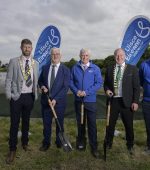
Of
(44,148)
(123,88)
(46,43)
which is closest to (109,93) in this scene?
(123,88)

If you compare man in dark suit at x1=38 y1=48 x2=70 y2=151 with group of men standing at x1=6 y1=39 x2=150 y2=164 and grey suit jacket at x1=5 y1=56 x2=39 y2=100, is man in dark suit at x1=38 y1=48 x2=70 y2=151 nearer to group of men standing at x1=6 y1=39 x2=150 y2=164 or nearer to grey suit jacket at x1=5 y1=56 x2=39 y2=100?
group of men standing at x1=6 y1=39 x2=150 y2=164

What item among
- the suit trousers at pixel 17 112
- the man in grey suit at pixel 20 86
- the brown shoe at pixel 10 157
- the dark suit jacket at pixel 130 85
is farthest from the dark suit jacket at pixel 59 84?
the brown shoe at pixel 10 157

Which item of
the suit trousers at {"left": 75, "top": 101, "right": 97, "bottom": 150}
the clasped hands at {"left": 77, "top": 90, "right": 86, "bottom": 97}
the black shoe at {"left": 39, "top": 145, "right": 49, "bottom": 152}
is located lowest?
the black shoe at {"left": 39, "top": 145, "right": 49, "bottom": 152}

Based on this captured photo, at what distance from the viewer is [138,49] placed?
8602mm

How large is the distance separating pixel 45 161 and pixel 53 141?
130 centimetres

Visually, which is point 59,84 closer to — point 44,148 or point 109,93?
point 109,93

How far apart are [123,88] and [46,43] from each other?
5349mm

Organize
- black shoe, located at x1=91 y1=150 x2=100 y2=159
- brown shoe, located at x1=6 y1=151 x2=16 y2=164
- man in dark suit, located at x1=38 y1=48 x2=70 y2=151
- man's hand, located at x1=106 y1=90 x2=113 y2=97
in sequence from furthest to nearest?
man in dark suit, located at x1=38 y1=48 x2=70 y2=151 → man's hand, located at x1=106 y1=90 x2=113 y2=97 → black shoe, located at x1=91 y1=150 x2=100 y2=159 → brown shoe, located at x1=6 y1=151 x2=16 y2=164

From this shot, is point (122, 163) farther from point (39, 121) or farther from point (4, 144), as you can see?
point (39, 121)

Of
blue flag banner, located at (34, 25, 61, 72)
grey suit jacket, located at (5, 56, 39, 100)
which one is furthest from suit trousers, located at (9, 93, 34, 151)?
blue flag banner, located at (34, 25, 61, 72)

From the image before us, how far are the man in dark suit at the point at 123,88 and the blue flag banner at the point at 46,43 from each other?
16.0 feet

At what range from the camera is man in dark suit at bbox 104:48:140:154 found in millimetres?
6031

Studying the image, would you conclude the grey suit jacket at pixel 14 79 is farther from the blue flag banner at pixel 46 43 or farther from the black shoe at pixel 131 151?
the blue flag banner at pixel 46 43

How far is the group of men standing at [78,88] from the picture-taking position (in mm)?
5824
